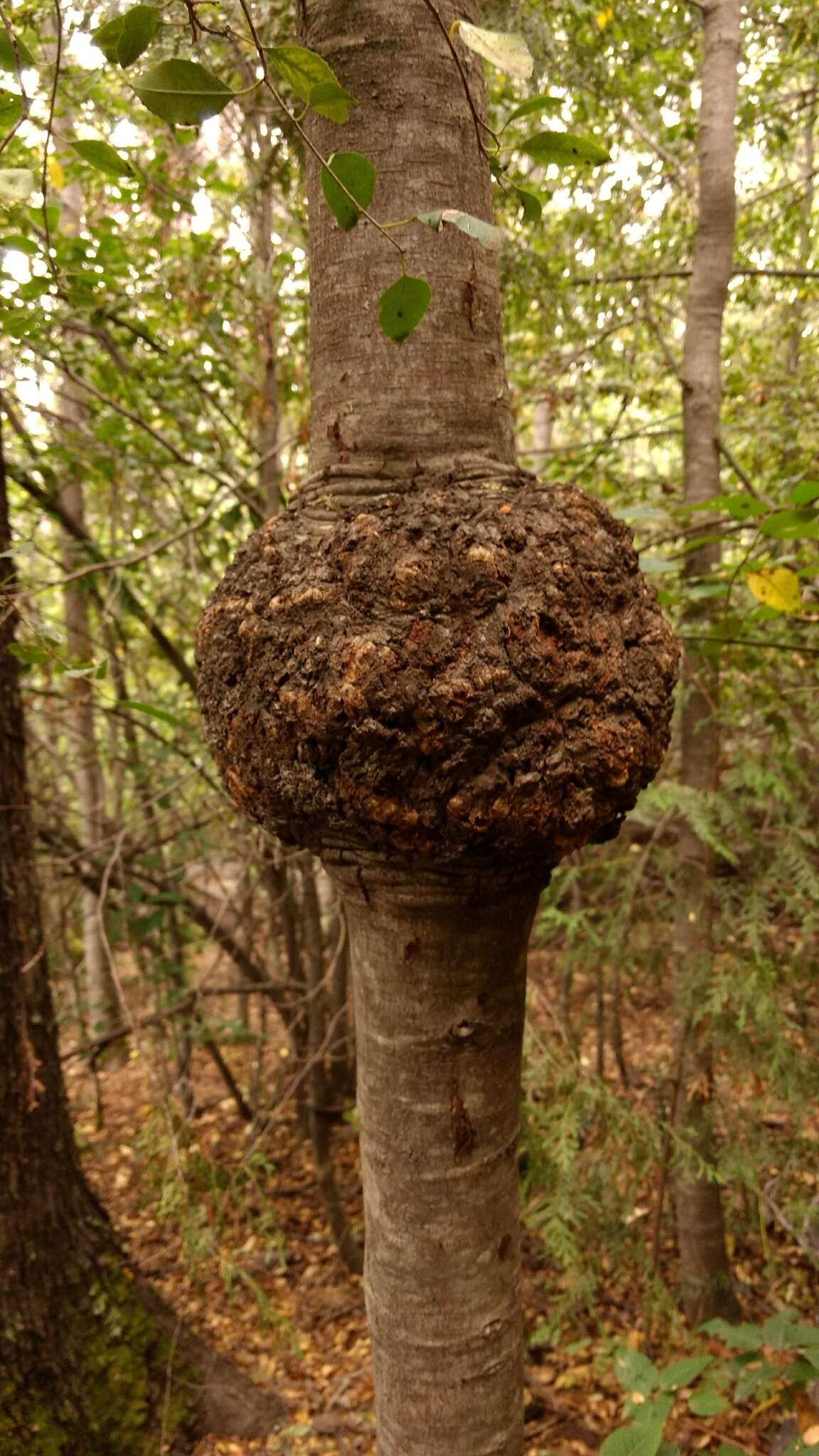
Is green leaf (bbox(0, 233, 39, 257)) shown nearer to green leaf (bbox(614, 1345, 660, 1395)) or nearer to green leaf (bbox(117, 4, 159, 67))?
green leaf (bbox(117, 4, 159, 67))

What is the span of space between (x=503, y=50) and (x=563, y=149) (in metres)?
0.14

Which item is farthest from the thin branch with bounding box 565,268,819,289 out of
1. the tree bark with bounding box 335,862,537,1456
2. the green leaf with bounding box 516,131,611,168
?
the tree bark with bounding box 335,862,537,1456

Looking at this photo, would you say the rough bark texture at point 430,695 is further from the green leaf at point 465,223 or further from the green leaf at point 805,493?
the green leaf at point 805,493

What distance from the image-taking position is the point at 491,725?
0.84 m

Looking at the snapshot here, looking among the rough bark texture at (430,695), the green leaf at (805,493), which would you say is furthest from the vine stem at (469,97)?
the green leaf at (805,493)

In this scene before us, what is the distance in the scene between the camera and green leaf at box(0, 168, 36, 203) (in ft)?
3.11

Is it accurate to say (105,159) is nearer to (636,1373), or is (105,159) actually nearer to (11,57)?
(11,57)

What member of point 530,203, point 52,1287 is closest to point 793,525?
point 530,203

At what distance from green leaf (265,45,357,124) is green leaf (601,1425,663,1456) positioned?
1728 millimetres

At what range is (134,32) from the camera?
710mm

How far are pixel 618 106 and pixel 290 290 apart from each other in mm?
1288

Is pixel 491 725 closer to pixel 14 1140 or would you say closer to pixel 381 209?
pixel 381 209

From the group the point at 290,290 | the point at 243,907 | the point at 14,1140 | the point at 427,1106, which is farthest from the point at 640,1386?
the point at 290,290


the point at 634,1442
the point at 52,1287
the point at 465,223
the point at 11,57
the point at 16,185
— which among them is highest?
the point at 11,57
